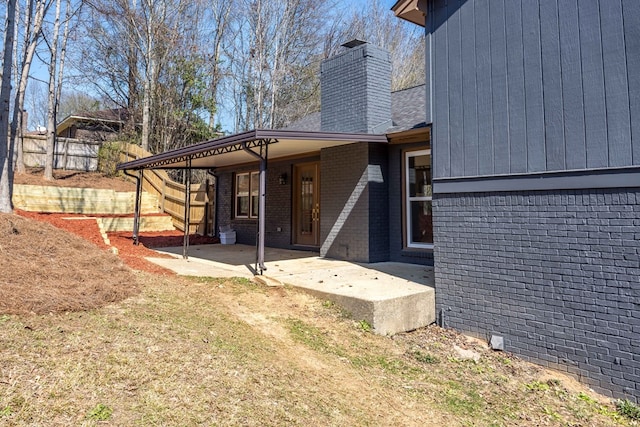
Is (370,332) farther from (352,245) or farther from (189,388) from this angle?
(352,245)

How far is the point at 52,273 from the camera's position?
4.80m

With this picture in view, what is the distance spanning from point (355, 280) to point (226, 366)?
3175 millimetres

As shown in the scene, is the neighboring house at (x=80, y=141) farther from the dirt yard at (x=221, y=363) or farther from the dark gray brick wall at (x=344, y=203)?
the dark gray brick wall at (x=344, y=203)

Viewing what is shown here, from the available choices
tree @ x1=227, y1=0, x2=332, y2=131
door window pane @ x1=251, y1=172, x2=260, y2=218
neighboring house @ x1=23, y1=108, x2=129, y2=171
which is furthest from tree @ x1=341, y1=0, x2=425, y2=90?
neighboring house @ x1=23, y1=108, x2=129, y2=171

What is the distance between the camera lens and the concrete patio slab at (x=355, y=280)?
16.7 ft

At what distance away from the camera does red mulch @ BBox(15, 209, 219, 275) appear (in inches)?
276

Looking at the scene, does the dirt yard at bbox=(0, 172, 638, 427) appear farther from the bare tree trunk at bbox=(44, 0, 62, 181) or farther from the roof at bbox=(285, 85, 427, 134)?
the bare tree trunk at bbox=(44, 0, 62, 181)

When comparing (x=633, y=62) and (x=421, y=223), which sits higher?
(x=633, y=62)

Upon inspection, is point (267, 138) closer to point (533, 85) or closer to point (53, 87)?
point (533, 85)

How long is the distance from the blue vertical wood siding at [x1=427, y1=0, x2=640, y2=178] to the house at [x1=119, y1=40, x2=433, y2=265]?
1.40 meters

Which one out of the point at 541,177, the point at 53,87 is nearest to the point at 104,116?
the point at 53,87

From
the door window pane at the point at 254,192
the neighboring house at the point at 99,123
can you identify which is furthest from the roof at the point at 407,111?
the neighboring house at the point at 99,123

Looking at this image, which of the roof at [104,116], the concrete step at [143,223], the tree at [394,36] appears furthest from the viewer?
the tree at [394,36]

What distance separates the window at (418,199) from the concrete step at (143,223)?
9.40m
